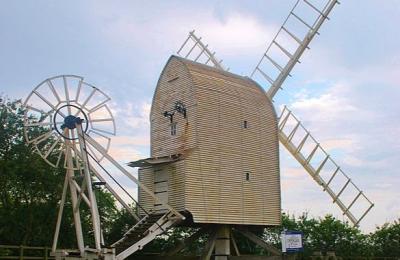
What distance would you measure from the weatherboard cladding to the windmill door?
27 centimetres

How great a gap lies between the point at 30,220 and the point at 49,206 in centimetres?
116

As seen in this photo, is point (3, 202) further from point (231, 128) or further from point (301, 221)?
point (301, 221)

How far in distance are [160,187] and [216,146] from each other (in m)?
2.88

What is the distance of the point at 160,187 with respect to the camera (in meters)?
26.3

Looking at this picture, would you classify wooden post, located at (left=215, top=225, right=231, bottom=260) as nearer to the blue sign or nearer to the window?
the blue sign

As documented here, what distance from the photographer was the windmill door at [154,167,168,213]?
84.9 ft

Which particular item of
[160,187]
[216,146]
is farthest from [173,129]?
[160,187]

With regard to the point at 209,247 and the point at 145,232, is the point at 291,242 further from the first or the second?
the point at 145,232

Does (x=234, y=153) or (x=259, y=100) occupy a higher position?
(x=259, y=100)

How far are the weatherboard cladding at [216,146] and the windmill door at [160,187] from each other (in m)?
0.27

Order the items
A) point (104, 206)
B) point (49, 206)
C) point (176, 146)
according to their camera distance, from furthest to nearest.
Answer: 1. point (104, 206)
2. point (49, 206)
3. point (176, 146)

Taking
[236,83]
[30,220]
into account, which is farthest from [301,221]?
[30,220]

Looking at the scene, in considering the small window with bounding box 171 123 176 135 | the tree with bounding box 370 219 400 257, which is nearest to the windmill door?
the small window with bounding box 171 123 176 135

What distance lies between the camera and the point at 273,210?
92.3 ft
